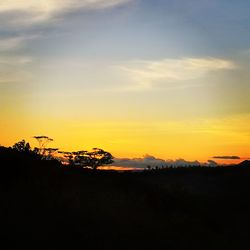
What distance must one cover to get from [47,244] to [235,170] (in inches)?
1947

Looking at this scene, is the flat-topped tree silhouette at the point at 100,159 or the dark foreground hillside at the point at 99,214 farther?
the flat-topped tree silhouette at the point at 100,159

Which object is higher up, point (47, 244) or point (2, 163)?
point (2, 163)

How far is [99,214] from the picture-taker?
20156mm

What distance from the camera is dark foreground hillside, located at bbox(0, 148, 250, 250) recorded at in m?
16.8

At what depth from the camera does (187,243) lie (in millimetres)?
19000

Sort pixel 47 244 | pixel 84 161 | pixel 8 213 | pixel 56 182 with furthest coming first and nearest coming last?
pixel 84 161, pixel 56 182, pixel 8 213, pixel 47 244

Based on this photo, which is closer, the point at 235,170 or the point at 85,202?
the point at 85,202

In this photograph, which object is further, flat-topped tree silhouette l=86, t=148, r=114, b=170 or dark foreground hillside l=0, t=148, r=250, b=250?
flat-topped tree silhouette l=86, t=148, r=114, b=170

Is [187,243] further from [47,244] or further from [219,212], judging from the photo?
[219,212]

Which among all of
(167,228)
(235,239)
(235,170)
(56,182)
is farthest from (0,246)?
(235,170)

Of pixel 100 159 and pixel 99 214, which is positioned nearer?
pixel 99 214

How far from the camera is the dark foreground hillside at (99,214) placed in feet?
55.0

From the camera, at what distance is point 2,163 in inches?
986

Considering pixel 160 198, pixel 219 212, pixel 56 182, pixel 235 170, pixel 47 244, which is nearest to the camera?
pixel 47 244
